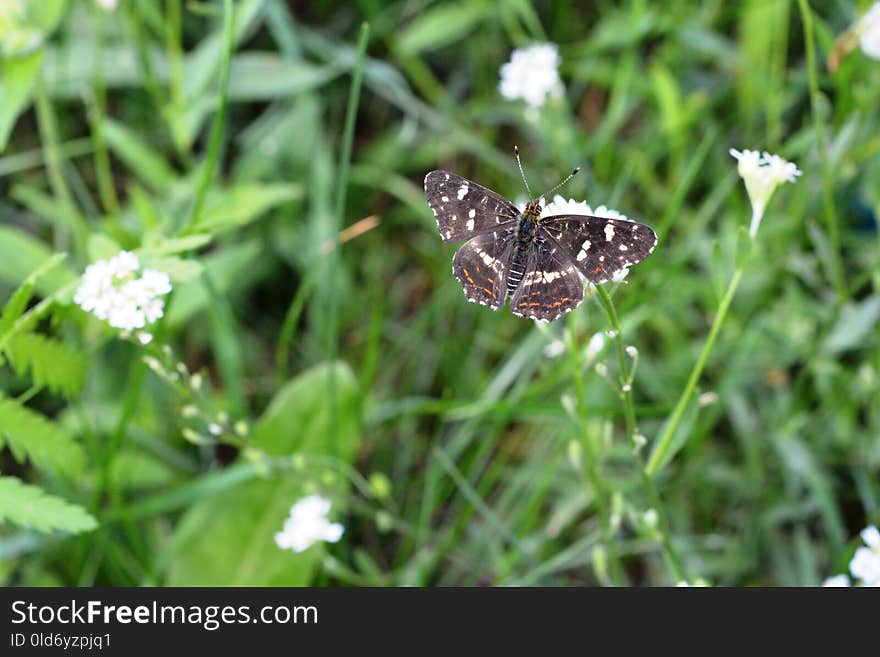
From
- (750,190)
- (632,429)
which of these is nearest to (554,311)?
(632,429)

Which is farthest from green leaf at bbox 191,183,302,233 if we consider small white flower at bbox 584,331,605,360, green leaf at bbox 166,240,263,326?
small white flower at bbox 584,331,605,360

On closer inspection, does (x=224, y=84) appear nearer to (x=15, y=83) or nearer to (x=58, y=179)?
(x=15, y=83)

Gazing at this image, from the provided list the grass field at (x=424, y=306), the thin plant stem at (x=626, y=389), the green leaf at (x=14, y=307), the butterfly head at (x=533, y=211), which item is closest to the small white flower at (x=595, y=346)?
the grass field at (x=424, y=306)

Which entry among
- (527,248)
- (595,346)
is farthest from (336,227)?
(595,346)

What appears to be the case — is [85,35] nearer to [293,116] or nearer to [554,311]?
[293,116]

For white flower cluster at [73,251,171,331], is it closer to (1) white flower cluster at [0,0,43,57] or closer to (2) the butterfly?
(2) the butterfly

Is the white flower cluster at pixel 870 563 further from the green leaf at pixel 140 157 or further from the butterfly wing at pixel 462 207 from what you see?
the green leaf at pixel 140 157
